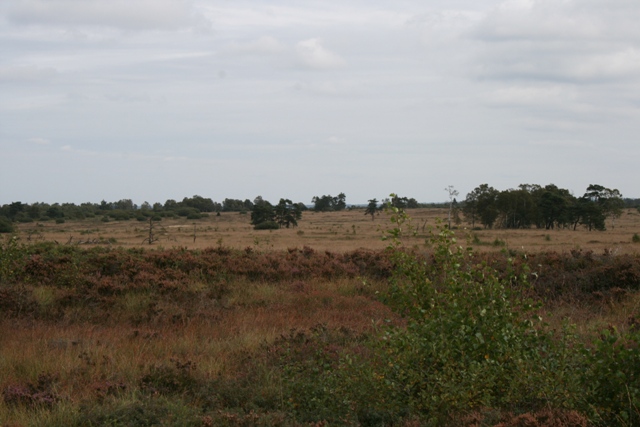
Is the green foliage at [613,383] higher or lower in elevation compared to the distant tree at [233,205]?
lower

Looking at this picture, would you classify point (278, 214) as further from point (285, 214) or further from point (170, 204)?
point (170, 204)

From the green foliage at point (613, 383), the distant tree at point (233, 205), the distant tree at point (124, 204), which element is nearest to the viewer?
the green foliage at point (613, 383)

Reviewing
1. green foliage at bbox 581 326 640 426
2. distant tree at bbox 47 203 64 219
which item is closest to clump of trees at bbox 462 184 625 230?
green foliage at bbox 581 326 640 426

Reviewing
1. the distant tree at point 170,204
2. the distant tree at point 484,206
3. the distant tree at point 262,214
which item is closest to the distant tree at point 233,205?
the distant tree at point 170,204

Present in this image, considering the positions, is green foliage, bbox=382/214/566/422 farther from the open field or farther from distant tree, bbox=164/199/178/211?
distant tree, bbox=164/199/178/211

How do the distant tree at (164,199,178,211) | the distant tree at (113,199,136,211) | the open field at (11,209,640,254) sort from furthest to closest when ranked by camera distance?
1. the distant tree at (113,199,136,211)
2. the distant tree at (164,199,178,211)
3. the open field at (11,209,640,254)

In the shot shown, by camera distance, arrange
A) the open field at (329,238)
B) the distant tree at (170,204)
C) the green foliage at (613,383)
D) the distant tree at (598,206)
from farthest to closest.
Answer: the distant tree at (170,204)
the distant tree at (598,206)
the open field at (329,238)
the green foliage at (613,383)

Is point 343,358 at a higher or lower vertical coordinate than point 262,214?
lower

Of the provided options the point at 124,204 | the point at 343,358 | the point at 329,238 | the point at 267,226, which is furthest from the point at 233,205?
the point at 343,358

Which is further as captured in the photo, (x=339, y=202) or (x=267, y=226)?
(x=339, y=202)

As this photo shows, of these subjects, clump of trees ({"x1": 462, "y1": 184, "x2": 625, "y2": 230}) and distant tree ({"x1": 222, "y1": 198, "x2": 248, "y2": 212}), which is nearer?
clump of trees ({"x1": 462, "y1": 184, "x2": 625, "y2": 230})

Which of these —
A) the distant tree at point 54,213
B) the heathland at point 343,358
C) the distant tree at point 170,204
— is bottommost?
the heathland at point 343,358

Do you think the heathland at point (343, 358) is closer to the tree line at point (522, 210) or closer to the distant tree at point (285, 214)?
the tree line at point (522, 210)

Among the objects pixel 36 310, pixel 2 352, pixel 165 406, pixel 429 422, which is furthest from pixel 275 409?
pixel 36 310
